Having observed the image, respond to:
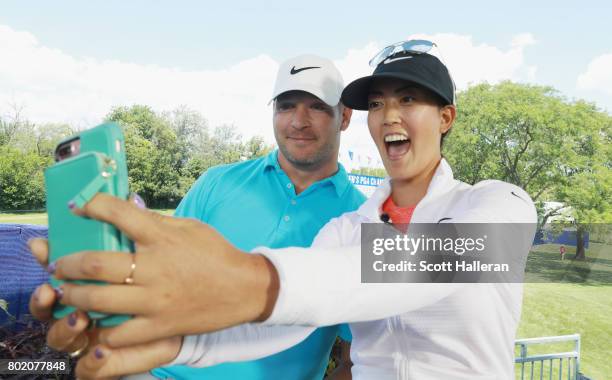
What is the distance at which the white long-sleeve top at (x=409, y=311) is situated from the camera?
1.21 m

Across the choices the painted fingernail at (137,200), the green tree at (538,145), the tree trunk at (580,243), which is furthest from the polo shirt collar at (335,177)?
the tree trunk at (580,243)

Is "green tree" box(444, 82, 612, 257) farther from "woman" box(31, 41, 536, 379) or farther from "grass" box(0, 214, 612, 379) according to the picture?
"woman" box(31, 41, 536, 379)

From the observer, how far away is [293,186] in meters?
3.19

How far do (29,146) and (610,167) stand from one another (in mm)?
48788

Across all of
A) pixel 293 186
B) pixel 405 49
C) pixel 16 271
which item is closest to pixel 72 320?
pixel 405 49

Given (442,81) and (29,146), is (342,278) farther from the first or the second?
(29,146)

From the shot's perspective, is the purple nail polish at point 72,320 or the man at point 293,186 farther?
the man at point 293,186

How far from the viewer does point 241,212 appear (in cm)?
308

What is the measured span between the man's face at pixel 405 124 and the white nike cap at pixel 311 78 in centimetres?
89

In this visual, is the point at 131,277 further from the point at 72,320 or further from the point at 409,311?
the point at 409,311

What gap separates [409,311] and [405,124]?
944 mm

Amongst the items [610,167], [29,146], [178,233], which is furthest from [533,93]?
[29,146]

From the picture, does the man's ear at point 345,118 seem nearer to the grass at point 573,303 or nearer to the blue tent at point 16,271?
the blue tent at point 16,271

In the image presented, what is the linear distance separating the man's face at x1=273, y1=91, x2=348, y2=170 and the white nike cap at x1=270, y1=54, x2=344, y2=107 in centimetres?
7
